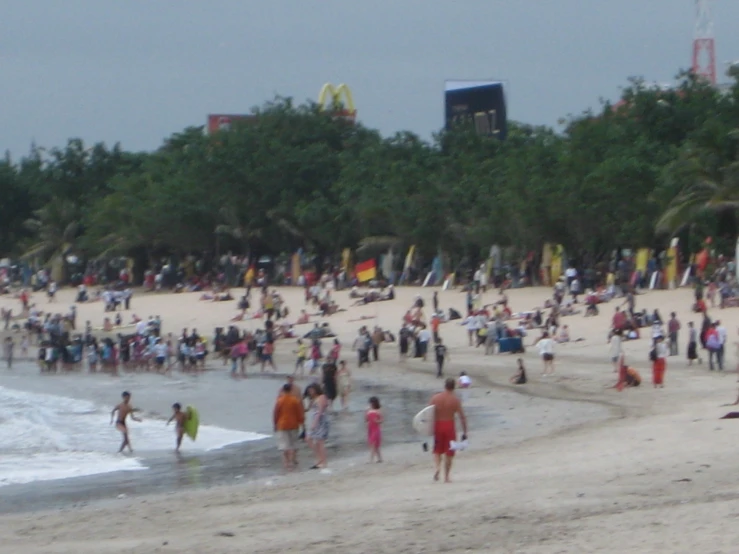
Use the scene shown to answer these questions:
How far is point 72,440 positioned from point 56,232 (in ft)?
159

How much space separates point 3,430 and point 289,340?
53.2 ft

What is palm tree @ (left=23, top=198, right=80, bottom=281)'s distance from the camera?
6581 centimetres

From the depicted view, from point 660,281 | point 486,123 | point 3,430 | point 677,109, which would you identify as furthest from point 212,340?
point 486,123

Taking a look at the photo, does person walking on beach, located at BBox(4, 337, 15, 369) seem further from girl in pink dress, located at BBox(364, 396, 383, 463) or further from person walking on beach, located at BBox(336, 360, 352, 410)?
girl in pink dress, located at BBox(364, 396, 383, 463)

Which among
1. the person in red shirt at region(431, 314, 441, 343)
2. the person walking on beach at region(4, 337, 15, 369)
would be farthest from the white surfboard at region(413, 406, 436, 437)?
the person walking on beach at region(4, 337, 15, 369)

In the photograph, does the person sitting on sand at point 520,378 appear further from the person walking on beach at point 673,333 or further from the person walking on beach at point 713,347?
the person walking on beach at point 713,347

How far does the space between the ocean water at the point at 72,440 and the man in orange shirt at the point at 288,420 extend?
2488 millimetres

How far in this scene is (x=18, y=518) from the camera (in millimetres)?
12266

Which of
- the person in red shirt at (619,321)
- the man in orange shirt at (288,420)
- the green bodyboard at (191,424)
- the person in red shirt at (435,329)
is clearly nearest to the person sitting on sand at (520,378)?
the person in red shirt at (619,321)

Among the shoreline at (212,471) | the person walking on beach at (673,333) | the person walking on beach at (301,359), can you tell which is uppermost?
the person walking on beach at (673,333)

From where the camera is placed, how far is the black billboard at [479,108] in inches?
2227

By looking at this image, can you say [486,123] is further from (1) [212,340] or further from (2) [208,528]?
(2) [208,528]

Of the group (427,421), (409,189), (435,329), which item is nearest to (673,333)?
(435,329)

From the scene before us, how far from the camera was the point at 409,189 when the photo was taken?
4838 centimetres
